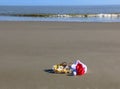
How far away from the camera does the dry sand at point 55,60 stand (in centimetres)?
1407

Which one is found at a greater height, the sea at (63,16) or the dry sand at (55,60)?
the dry sand at (55,60)

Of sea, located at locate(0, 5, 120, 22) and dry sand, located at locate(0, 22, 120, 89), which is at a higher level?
dry sand, located at locate(0, 22, 120, 89)

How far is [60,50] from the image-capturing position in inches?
843

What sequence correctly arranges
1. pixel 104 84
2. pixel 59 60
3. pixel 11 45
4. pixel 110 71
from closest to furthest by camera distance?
pixel 104 84
pixel 110 71
pixel 59 60
pixel 11 45

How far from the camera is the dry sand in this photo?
14.1 m

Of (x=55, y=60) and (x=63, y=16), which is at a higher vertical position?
(x=55, y=60)

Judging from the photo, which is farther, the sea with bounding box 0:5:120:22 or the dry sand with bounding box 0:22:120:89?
the sea with bounding box 0:5:120:22

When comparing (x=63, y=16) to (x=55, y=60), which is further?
(x=63, y=16)

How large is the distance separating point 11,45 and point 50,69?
745 centimetres

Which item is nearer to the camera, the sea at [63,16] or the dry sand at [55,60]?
the dry sand at [55,60]

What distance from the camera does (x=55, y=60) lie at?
60.1 feet

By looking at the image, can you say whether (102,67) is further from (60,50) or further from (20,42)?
(20,42)

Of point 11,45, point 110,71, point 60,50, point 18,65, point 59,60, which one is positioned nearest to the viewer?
point 110,71

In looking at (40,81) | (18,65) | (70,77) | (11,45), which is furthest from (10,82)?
(11,45)
